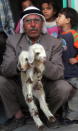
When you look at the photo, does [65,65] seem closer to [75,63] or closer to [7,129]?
[75,63]

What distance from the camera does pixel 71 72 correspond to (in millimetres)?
4688

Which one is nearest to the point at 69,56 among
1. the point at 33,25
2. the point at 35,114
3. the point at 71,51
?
the point at 71,51

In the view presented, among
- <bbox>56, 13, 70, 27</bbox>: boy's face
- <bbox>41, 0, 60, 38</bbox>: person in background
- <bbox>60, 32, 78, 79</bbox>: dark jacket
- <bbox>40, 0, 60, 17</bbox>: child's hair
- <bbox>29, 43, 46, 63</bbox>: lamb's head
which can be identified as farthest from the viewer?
<bbox>40, 0, 60, 17</bbox>: child's hair

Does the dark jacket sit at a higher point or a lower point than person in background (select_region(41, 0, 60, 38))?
lower

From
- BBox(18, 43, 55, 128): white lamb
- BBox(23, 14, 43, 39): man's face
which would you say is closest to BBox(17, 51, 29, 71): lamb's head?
BBox(18, 43, 55, 128): white lamb

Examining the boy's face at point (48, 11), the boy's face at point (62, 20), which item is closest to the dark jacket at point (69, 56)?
the boy's face at point (62, 20)

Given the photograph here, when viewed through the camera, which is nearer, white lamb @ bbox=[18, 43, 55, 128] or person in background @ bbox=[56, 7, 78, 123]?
white lamb @ bbox=[18, 43, 55, 128]

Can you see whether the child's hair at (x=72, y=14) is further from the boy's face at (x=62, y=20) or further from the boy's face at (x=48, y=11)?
the boy's face at (x=48, y=11)

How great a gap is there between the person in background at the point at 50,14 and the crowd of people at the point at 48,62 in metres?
0.22

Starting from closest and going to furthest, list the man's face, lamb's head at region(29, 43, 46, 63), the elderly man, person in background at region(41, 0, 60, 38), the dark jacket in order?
lamb's head at region(29, 43, 46, 63) < the elderly man < the man's face < the dark jacket < person in background at region(41, 0, 60, 38)

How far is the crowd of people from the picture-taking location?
4.28 m

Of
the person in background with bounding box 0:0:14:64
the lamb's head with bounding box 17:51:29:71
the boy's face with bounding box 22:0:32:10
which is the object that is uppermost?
the lamb's head with bounding box 17:51:29:71

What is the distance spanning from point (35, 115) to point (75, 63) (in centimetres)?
106

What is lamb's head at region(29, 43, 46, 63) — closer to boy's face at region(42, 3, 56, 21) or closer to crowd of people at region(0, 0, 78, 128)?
crowd of people at region(0, 0, 78, 128)
